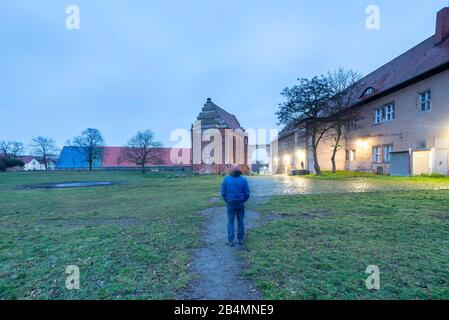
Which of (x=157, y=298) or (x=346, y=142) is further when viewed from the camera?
(x=346, y=142)

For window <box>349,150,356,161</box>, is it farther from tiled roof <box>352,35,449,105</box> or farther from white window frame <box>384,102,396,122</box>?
white window frame <box>384,102,396,122</box>

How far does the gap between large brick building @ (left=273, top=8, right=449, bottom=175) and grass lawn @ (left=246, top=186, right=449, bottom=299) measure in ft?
46.7

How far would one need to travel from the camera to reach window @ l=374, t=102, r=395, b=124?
902 inches

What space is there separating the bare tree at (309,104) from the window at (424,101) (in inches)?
327

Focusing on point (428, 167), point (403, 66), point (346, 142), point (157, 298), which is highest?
point (403, 66)

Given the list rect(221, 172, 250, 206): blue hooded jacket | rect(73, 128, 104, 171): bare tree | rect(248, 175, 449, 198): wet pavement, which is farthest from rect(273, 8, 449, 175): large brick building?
rect(73, 128, 104, 171): bare tree

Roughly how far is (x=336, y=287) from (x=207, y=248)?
8.38ft

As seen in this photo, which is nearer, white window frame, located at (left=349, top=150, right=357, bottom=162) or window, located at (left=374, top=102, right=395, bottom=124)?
window, located at (left=374, top=102, right=395, bottom=124)

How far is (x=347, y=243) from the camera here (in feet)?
16.0

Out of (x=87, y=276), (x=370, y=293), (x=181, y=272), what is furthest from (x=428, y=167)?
(x=87, y=276)

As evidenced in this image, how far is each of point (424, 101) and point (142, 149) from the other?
53648mm

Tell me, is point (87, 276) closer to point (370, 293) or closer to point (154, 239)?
point (154, 239)

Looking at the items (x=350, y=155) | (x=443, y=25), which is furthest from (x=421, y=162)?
(x=443, y=25)

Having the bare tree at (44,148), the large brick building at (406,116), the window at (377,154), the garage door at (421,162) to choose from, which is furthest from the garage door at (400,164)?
the bare tree at (44,148)
